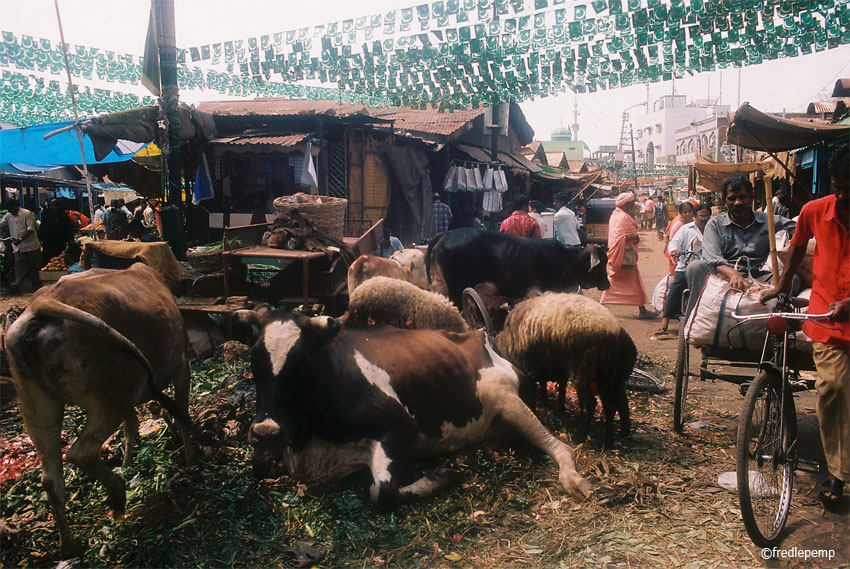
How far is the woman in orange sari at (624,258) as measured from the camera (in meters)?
10.3

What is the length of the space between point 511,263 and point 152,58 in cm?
678

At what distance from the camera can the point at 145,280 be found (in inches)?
178

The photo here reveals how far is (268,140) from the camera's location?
40.4ft

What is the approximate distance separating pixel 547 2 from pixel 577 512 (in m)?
7.72

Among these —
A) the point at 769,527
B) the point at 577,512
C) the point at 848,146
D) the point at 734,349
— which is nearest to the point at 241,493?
the point at 577,512

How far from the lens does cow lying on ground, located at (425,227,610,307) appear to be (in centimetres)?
817

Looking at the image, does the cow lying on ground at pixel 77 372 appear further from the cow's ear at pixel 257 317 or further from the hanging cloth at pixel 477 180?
the hanging cloth at pixel 477 180

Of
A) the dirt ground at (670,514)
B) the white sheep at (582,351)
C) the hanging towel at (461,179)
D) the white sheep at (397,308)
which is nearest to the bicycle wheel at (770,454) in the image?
the dirt ground at (670,514)

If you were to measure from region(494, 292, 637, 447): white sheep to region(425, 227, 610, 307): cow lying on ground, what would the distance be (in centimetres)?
319

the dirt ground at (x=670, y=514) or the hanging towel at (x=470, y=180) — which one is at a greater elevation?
the hanging towel at (x=470, y=180)

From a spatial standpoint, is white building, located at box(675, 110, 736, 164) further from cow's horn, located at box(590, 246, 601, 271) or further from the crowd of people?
the crowd of people

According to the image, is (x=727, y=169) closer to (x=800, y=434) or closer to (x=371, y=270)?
(x=800, y=434)

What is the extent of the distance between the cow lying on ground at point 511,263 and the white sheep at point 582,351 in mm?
3191

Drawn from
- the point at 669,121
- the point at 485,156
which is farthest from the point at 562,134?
the point at 485,156
